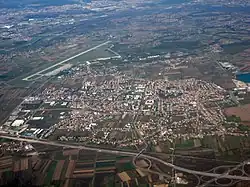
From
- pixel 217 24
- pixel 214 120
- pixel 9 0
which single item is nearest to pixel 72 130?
pixel 214 120

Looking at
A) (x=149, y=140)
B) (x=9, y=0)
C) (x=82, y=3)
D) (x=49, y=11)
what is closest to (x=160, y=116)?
(x=149, y=140)

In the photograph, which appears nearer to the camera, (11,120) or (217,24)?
(11,120)

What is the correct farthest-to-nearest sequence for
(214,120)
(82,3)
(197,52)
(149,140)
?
(82,3) < (197,52) < (214,120) < (149,140)

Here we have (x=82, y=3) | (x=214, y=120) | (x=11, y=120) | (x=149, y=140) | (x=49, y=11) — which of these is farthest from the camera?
(x=82, y=3)

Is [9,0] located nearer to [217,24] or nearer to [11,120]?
[217,24]

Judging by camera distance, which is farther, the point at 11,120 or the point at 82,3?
the point at 82,3

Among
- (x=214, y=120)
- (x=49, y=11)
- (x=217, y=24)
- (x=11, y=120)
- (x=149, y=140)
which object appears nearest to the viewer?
(x=149, y=140)

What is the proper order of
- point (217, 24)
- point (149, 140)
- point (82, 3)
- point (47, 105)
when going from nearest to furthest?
1. point (149, 140)
2. point (47, 105)
3. point (217, 24)
4. point (82, 3)

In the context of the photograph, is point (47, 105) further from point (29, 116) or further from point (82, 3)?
point (82, 3)
